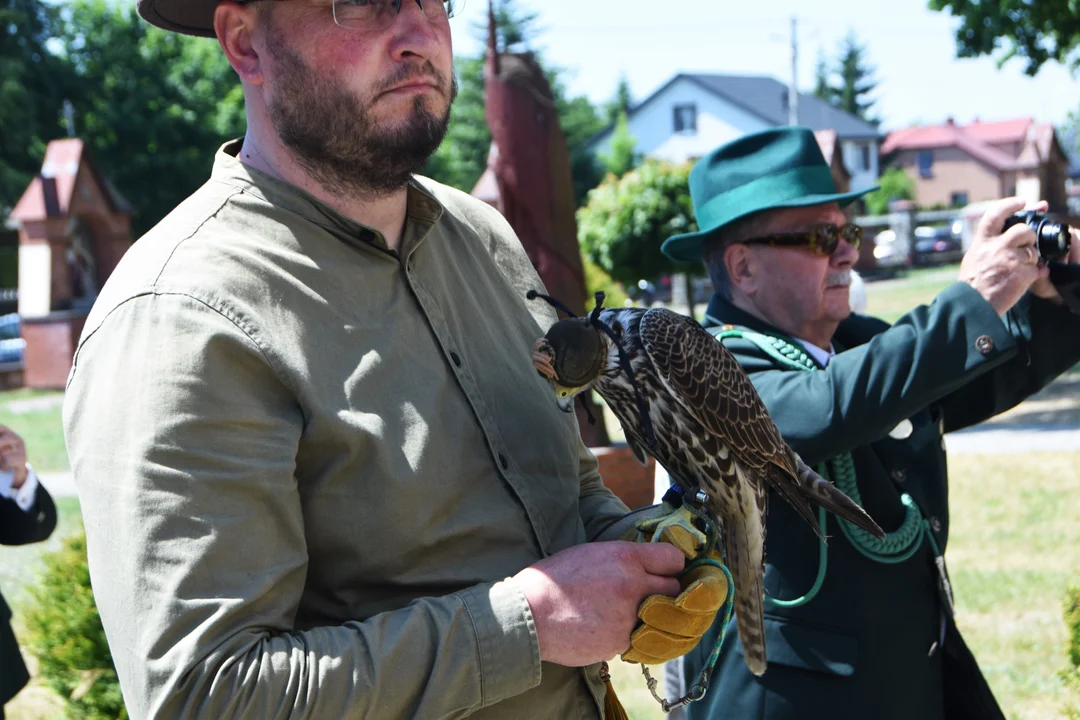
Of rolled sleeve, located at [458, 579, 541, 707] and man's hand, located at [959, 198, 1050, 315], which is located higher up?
man's hand, located at [959, 198, 1050, 315]

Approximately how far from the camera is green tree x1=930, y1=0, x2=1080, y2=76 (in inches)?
444

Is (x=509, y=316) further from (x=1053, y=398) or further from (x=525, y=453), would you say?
(x=1053, y=398)

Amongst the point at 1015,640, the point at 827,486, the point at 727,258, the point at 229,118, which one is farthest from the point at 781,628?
the point at 229,118

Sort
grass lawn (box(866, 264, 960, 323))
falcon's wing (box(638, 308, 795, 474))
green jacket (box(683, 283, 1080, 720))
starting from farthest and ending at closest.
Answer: grass lawn (box(866, 264, 960, 323)), green jacket (box(683, 283, 1080, 720)), falcon's wing (box(638, 308, 795, 474))

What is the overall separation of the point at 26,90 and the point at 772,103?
39957mm

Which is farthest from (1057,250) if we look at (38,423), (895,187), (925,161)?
(925,161)

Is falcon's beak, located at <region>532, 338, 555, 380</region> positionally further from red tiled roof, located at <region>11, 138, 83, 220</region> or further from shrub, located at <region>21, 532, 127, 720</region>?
red tiled roof, located at <region>11, 138, 83, 220</region>

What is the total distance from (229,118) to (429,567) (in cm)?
4126

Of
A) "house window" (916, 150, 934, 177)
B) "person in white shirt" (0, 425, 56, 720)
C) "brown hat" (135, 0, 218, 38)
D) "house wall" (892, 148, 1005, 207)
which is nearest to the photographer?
"brown hat" (135, 0, 218, 38)

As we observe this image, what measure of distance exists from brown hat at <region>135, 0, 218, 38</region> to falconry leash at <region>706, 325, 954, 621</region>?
166 centimetres

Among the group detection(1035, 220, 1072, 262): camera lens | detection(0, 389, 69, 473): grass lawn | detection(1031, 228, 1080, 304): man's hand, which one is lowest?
detection(0, 389, 69, 473): grass lawn

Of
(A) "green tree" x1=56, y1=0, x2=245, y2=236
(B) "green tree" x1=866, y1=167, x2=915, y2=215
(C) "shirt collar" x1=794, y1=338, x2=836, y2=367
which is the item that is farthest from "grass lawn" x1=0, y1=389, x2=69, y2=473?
(B) "green tree" x1=866, y1=167, x2=915, y2=215

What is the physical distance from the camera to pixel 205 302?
1562 mm

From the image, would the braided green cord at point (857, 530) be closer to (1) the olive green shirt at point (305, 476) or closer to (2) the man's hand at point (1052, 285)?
(2) the man's hand at point (1052, 285)
